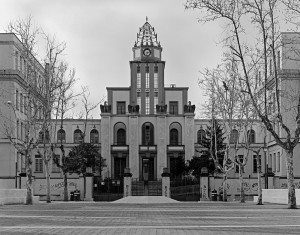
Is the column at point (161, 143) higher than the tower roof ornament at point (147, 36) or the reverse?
the reverse

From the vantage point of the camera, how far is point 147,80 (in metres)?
90.6

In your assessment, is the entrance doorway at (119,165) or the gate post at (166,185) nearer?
the gate post at (166,185)

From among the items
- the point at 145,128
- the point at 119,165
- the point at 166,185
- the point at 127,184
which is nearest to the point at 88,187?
the point at 127,184

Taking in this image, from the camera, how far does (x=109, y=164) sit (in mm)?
85875

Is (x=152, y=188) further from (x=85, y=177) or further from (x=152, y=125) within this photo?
(x=152, y=125)

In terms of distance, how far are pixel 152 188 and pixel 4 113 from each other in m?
17.5

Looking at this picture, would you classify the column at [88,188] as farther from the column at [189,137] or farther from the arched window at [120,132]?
the arched window at [120,132]

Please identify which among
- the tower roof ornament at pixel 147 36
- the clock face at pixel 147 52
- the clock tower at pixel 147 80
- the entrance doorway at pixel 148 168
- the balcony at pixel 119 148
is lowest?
the entrance doorway at pixel 148 168

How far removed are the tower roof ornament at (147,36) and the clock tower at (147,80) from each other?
1.01 meters

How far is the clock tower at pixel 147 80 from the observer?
9012cm

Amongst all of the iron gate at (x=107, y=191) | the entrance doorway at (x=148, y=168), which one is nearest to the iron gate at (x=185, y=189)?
the iron gate at (x=107, y=191)

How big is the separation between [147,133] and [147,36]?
16318 mm

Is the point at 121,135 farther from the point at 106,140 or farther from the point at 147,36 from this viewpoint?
the point at 147,36

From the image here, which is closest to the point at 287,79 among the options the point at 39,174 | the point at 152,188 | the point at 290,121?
the point at 290,121
